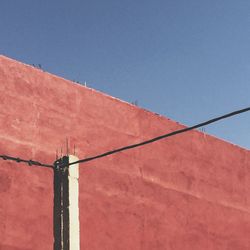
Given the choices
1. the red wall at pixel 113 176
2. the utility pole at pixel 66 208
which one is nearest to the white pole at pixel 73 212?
the utility pole at pixel 66 208

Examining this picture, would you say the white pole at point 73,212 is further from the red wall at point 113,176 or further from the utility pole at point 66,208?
the red wall at point 113,176

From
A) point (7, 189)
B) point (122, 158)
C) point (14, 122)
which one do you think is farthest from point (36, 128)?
point (122, 158)

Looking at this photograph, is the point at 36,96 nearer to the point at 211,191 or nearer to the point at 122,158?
the point at 122,158

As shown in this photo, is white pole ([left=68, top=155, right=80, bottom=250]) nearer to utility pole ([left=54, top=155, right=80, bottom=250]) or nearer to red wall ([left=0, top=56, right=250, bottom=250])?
utility pole ([left=54, top=155, right=80, bottom=250])

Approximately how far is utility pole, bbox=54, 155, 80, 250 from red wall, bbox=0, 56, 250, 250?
15.8ft

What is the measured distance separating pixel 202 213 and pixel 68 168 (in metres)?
9.36

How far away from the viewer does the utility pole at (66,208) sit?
23.1 ft

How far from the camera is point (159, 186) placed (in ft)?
49.7

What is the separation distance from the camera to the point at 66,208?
23.7ft

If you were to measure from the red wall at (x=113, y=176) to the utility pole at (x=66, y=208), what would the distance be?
190 inches

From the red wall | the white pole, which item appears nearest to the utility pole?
the white pole

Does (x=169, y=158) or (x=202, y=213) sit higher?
(x=169, y=158)

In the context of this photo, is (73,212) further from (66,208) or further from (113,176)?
(113,176)

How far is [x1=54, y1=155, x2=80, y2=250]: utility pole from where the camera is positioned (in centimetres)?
704
